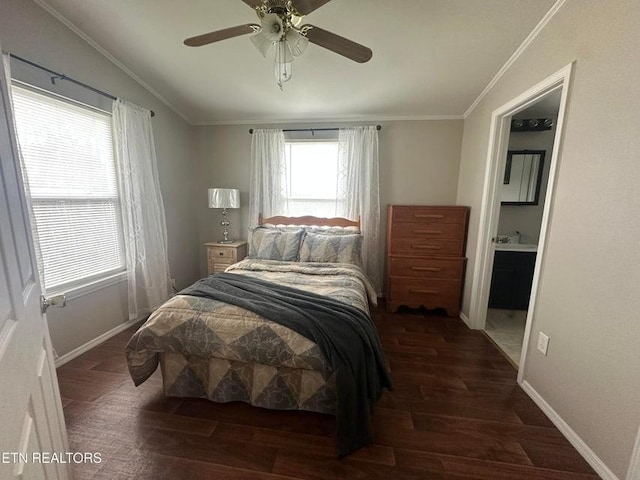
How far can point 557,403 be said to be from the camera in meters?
1.59

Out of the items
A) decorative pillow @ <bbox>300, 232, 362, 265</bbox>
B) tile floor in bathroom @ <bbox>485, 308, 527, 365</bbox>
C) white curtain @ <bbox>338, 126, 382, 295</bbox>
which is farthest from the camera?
white curtain @ <bbox>338, 126, 382, 295</bbox>

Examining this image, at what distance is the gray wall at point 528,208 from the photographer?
10.2 feet

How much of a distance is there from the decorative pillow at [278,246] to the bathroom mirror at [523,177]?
102 inches

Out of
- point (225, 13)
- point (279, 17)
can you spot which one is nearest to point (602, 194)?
point (279, 17)

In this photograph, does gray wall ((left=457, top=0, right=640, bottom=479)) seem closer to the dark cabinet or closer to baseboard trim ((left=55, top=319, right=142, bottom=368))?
the dark cabinet

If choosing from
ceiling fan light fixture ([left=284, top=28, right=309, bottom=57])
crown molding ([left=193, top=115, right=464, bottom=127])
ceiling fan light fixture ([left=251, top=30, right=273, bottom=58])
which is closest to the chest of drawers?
crown molding ([left=193, top=115, right=464, bottom=127])

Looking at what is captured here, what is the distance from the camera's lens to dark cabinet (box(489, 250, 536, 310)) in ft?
9.66

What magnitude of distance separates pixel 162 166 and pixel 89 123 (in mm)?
841

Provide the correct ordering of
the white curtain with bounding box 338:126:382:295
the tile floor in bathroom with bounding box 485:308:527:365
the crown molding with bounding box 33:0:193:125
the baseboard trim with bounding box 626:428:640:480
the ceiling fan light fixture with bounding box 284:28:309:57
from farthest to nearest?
the white curtain with bounding box 338:126:382:295, the tile floor in bathroom with bounding box 485:308:527:365, the crown molding with bounding box 33:0:193:125, the ceiling fan light fixture with bounding box 284:28:309:57, the baseboard trim with bounding box 626:428:640:480

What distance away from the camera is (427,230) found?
117 inches

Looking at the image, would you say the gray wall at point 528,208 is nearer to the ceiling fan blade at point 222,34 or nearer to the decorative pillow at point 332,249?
the decorative pillow at point 332,249

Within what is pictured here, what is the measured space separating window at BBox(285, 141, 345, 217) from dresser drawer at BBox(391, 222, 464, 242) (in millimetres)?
777

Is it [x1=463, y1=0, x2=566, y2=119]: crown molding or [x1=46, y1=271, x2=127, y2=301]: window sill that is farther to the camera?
[x1=46, y1=271, x2=127, y2=301]: window sill

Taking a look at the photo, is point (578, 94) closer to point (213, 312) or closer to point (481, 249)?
point (481, 249)
